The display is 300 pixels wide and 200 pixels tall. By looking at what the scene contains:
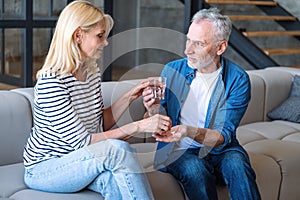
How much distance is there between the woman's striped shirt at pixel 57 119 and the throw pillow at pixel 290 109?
2.09 meters

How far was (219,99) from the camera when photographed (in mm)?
2662

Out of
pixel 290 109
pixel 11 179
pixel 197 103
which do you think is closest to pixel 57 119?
pixel 11 179

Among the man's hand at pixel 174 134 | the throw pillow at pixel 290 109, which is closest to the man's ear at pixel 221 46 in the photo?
the man's hand at pixel 174 134

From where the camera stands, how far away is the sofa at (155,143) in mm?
2465

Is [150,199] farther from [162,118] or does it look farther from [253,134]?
[253,134]

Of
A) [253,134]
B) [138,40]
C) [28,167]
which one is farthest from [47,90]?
[138,40]

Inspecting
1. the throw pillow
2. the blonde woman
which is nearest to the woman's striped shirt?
the blonde woman

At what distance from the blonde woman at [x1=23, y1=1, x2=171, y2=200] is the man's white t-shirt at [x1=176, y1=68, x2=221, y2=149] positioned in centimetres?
39

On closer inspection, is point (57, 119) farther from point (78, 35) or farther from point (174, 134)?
point (174, 134)

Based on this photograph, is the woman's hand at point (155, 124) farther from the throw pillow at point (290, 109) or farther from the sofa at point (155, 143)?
the throw pillow at point (290, 109)

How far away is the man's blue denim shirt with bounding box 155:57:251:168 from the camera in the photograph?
104 inches

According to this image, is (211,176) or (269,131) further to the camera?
(269,131)

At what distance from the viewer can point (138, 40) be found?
8.45 m

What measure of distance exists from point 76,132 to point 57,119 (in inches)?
3.9
